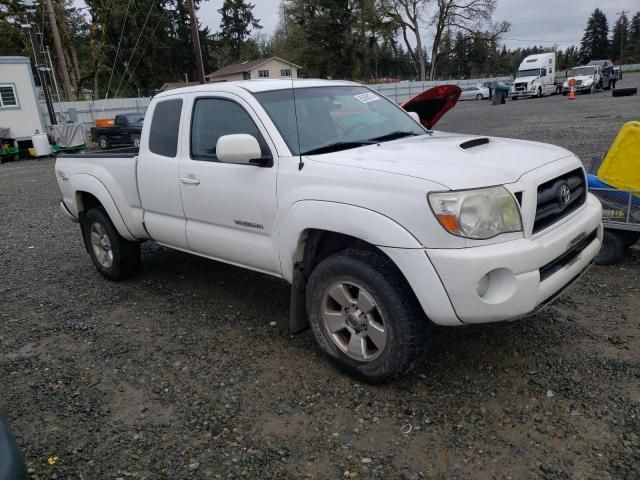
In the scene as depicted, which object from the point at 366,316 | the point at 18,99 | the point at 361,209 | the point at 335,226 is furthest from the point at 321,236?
the point at 18,99

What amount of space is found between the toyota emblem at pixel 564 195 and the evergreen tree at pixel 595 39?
117038 millimetres

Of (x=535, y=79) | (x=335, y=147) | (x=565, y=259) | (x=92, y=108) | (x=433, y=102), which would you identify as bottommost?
(x=565, y=259)

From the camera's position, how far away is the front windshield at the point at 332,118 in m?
3.70

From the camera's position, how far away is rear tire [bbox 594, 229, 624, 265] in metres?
4.90

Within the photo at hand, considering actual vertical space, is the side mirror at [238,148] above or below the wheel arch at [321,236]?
above

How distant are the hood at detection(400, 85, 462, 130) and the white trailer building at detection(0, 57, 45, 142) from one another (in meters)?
21.5

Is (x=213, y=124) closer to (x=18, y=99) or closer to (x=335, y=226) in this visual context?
(x=335, y=226)

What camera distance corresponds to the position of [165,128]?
4.55m

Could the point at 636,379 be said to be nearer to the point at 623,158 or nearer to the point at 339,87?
the point at 623,158

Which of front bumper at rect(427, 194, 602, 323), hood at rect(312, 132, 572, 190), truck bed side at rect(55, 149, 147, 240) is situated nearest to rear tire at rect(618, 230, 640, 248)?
hood at rect(312, 132, 572, 190)

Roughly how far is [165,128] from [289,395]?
2.58 metres

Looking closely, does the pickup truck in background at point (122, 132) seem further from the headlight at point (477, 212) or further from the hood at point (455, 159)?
the headlight at point (477, 212)

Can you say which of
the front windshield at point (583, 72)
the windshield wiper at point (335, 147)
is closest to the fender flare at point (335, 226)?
the windshield wiper at point (335, 147)

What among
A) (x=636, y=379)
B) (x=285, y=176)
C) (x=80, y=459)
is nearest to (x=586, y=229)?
(x=636, y=379)
